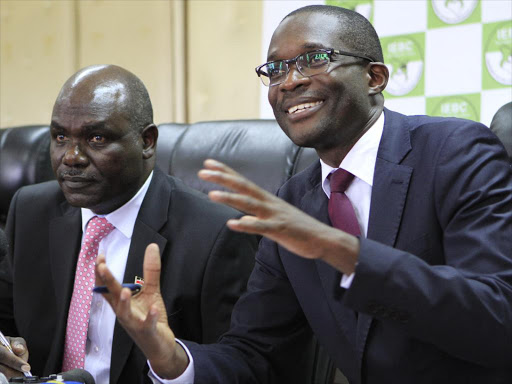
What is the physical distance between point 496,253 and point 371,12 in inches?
80.0

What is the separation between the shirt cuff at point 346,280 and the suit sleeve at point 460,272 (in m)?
0.01

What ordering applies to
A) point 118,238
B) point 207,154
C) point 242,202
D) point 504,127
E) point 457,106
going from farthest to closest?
point 457,106
point 207,154
point 118,238
point 504,127
point 242,202

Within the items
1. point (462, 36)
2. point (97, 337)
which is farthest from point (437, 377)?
point (462, 36)

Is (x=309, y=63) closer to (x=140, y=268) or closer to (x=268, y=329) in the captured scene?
(x=268, y=329)

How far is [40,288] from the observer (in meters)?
2.29

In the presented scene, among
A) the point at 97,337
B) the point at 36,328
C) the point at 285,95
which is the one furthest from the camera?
the point at 36,328

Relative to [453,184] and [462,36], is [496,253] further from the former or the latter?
[462,36]

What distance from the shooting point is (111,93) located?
215 centimetres

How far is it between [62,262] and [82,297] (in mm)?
157

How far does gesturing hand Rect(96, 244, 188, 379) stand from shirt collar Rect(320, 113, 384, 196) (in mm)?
511

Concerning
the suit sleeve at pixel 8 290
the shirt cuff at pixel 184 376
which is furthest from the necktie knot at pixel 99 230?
the shirt cuff at pixel 184 376

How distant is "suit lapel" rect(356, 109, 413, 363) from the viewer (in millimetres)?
1572

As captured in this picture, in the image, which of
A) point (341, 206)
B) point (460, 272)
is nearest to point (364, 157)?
point (341, 206)

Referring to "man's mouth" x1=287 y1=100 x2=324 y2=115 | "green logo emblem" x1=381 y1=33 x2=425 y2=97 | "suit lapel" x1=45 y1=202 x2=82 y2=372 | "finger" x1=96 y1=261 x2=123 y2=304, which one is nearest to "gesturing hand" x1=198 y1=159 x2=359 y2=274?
"finger" x1=96 y1=261 x2=123 y2=304
